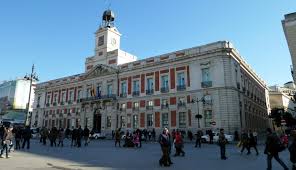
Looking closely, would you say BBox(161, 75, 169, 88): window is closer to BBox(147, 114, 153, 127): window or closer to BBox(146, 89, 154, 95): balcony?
BBox(146, 89, 154, 95): balcony

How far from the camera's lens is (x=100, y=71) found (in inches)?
A: 2013

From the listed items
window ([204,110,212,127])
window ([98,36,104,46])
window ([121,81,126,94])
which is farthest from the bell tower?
window ([204,110,212,127])

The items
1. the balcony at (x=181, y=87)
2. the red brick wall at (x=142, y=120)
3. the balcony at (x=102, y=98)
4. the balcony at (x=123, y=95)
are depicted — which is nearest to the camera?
the balcony at (x=181, y=87)

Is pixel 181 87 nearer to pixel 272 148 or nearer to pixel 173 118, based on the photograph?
pixel 173 118

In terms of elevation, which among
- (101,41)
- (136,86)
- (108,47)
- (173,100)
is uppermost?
(101,41)

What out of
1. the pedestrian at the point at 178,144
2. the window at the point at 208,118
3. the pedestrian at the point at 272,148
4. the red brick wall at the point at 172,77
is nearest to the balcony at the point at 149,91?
the red brick wall at the point at 172,77

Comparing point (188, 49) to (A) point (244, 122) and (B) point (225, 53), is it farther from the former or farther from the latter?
(A) point (244, 122)

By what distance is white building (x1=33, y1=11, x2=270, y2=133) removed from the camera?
A: 36844mm

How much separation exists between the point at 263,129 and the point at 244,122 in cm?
1724

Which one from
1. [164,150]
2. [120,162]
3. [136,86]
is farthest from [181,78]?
[164,150]

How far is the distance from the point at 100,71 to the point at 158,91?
545 inches

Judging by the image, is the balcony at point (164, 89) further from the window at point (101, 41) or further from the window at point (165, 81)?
the window at point (101, 41)

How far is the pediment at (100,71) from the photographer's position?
49.4m

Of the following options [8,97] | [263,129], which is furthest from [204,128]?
[8,97]
